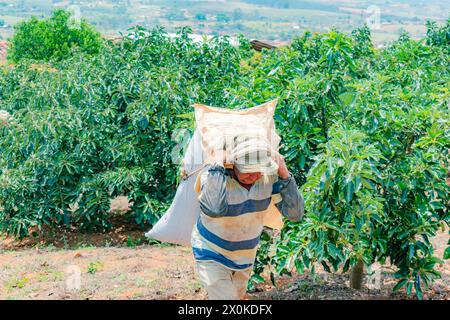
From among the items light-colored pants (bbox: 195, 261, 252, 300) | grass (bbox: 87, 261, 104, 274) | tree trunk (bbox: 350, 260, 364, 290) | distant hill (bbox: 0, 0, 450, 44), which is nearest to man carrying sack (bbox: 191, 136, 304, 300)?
light-colored pants (bbox: 195, 261, 252, 300)

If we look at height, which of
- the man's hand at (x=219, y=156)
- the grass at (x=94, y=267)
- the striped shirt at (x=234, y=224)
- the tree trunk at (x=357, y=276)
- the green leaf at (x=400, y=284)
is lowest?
the grass at (x=94, y=267)

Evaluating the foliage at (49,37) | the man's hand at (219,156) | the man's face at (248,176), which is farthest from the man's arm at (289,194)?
the foliage at (49,37)

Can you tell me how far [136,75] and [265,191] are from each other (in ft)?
16.1

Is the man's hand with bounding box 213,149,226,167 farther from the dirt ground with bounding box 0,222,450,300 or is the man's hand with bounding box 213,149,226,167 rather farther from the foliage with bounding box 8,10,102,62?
the foliage with bounding box 8,10,102,62

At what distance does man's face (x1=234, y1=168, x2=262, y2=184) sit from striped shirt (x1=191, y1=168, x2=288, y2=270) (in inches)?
2.1

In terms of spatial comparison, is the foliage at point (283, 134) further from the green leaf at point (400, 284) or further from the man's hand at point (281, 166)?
the man's hand at point (281, 166)

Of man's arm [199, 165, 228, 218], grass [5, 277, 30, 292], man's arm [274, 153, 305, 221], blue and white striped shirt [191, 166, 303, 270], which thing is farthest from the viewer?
grass [5, 277, 30, 292]

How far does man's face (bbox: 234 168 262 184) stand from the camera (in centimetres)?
298

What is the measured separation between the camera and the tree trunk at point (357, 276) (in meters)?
4.68

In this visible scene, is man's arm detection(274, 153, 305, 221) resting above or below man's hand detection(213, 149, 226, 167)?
below

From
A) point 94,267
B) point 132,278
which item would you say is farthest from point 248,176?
point 94,267

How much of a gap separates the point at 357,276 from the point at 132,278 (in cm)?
190

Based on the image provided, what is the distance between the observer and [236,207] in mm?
3064

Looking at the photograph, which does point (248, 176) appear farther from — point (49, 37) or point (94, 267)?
point (49, 37)
